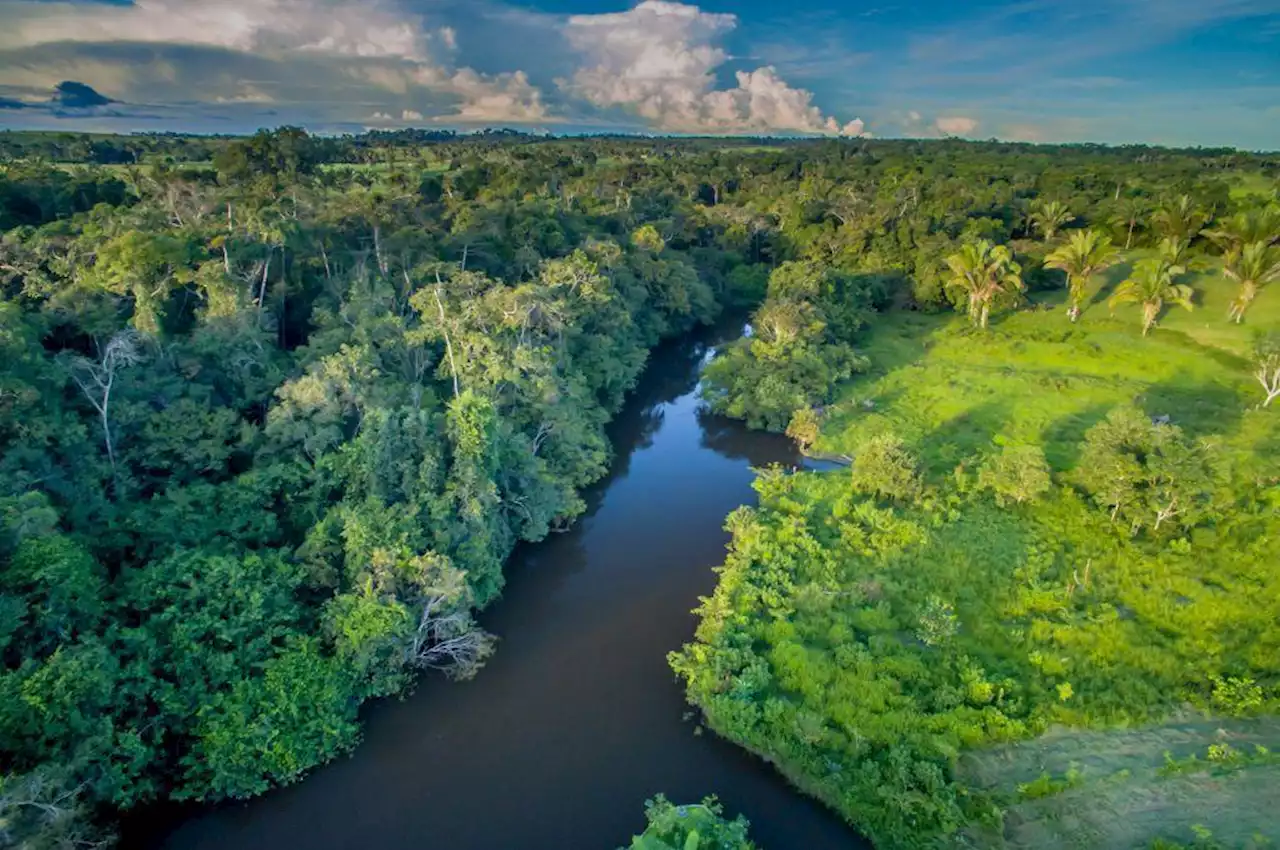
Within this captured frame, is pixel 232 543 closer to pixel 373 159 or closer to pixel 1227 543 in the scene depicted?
pixel 1227 543

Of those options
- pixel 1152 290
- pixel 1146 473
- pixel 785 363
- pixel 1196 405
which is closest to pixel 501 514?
pixel 785 363

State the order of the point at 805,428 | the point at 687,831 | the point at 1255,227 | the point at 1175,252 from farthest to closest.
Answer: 1. the point at 1175,252
2. the point at 1255,227
3. the point at 805,428
4. the point at 687,831

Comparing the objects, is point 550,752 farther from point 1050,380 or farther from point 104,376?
point 1050,380

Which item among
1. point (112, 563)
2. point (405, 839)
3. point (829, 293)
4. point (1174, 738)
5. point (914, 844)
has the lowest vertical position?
point (405, 839)

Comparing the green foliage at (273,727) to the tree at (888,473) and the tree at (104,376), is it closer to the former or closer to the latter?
the tree at (104,376)

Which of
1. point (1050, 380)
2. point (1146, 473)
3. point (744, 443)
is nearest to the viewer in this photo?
point (1146, 473)

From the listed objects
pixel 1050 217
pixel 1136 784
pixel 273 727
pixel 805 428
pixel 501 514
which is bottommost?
pixel 273 727

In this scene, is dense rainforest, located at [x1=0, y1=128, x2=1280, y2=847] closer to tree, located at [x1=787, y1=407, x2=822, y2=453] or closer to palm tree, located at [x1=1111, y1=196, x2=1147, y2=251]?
tree, located at [x1=787, y1=407, x2=822, y2=453]

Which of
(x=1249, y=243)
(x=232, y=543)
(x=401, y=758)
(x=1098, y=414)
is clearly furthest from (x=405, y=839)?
(x=1249, y=243)
